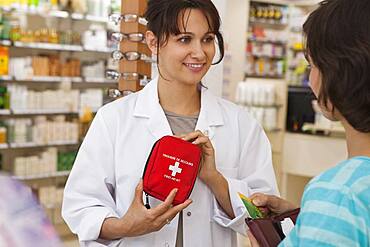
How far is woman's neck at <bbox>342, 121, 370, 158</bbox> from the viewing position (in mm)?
1071

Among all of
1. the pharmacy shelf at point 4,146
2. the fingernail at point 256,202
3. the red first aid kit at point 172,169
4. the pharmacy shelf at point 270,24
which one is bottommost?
the pharmacy shelf at point 4,146

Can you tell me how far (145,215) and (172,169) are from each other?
155 mm

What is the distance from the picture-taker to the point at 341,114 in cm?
108

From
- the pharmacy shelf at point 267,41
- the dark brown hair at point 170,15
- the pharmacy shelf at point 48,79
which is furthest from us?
the pharmacy shelf at point 267,41

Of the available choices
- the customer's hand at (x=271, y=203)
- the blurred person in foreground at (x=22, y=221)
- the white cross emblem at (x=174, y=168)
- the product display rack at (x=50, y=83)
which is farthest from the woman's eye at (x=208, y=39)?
the product display rack at (x=50, y=83)

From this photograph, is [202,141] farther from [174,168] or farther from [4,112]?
[4,112]

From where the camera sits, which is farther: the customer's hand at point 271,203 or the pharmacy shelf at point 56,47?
the pharmacy shelf at point 56,47

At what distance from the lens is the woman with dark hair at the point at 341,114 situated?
3.10 feet

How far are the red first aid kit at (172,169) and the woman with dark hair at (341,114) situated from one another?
61 cm

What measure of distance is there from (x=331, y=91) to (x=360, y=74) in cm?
6

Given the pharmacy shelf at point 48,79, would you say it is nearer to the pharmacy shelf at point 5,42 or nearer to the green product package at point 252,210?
the pharmacy shelf at point 5,42

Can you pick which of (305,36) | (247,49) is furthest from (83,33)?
(305,36)

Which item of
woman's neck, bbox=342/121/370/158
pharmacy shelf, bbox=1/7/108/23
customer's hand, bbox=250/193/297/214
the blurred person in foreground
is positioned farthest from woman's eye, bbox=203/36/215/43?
pharmacy shelf, bbox=1/7/108/23

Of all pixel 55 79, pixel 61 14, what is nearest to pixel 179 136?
pixel 55 79
